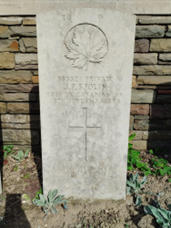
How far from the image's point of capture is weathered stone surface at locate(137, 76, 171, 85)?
115 inches

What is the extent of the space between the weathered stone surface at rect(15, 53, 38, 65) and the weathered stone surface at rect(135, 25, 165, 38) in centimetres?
146

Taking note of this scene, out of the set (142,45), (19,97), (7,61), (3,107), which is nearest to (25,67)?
(7,61)

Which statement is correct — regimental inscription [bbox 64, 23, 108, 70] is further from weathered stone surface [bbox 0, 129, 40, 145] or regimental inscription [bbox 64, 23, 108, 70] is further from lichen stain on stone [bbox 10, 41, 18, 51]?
weathered stone surface [bbox 0, 129, 40, 145]

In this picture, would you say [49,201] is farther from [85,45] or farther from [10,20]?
[10,20]

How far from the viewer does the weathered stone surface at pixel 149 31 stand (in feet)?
8.86

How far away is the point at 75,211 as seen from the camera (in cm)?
216

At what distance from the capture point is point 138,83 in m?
2.94

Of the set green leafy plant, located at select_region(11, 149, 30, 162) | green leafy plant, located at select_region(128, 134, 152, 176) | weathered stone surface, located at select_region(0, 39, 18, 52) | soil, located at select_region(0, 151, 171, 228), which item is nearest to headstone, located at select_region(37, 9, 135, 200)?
soil, located at select_region(0, 151, 171, 228)

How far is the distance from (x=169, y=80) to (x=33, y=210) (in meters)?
2.46

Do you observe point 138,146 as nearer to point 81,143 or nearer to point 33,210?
point 81,143

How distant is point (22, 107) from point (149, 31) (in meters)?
2.12

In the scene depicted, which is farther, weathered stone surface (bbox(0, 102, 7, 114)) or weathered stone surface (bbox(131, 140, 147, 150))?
weathered stone surface (bbox(131, 140, 147, 150))

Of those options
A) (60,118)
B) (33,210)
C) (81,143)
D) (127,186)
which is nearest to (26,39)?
(60,118)

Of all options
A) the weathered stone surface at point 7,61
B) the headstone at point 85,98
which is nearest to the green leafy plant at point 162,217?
the headstone at point 85,98
